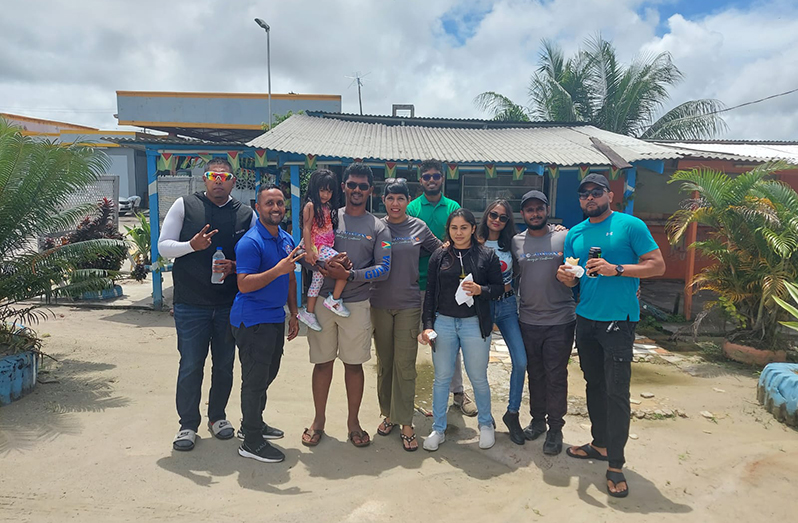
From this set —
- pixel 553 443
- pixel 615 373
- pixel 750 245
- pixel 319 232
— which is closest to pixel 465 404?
pixel 553 443

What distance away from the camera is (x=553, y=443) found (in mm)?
3504

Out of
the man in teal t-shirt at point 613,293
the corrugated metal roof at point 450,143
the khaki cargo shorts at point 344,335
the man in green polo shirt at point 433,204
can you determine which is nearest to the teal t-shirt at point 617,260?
the man in teal t-shirt at point 613,293

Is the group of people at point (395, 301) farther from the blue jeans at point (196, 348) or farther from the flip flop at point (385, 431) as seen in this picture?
the flip flop at point (385, 431)

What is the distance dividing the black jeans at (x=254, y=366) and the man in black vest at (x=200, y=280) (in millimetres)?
324

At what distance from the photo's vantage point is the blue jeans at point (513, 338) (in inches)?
141

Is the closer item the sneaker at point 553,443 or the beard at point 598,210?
the beard at point 598,210

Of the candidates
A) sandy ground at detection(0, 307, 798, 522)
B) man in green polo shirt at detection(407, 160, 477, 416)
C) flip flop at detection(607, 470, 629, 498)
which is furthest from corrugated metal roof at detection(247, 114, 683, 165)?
flip flop at detection(607, 470, 629, 498)

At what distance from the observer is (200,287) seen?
11.1 feet

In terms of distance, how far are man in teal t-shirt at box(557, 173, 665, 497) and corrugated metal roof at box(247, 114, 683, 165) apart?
188 inches

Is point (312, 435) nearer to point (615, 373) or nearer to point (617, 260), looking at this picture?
point (615, 373)

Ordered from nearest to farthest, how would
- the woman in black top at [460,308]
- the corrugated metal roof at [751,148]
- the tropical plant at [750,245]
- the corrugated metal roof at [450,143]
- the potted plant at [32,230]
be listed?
the woman in black top at [460,308] < the potted plant at [32,230] < the tropical plant at [750,245] < the corrugated metal roof at [450,143] < the corrugated metal roof at [751,148]

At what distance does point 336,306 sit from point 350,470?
3.47 ft

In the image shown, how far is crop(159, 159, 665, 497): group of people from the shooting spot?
315cm

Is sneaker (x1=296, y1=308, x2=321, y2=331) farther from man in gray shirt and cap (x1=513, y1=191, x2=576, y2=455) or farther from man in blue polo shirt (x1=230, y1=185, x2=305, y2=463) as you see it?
man in gray shirt and cap (x1=513, y1=191, x2=576, y2=455)
